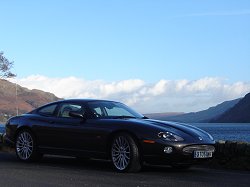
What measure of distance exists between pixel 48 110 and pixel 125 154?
2.42 meters

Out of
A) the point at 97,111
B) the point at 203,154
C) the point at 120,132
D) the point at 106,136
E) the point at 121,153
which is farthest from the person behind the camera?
the point at 97,111

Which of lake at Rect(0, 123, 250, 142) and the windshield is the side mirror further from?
lake at Rect(0, 123, 250, 142)

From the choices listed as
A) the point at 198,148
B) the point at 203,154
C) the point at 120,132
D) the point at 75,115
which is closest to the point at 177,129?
the point at 198,148

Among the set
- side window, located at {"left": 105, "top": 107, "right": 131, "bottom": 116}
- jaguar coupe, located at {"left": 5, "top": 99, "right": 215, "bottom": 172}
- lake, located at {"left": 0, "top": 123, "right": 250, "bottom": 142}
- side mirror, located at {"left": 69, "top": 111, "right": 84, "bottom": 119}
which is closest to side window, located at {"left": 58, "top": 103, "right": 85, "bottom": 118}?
jaguar coupe, located at {"left": 5, "top": 99, "right": 215, "bottom": 172}

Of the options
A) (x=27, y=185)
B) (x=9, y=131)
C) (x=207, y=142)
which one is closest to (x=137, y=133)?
(x=207, y=142)

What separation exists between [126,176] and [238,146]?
8.53 feet

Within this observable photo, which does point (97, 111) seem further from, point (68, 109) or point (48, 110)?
point (48, 110)

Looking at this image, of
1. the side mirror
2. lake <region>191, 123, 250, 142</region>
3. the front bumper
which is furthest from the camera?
lake <region>191, 123, 250, 142</region>

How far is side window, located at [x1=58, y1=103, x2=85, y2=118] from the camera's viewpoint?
1012 centimetres

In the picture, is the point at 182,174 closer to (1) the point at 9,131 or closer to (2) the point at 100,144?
(2) the point at 100,144

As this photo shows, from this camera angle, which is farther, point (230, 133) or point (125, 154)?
point (230, 133)

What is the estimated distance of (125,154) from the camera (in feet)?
29.6

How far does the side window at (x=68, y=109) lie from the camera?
399 inches

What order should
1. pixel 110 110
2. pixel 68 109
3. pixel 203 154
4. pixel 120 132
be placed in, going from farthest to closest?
pixel 68 109, pixel 110 110, pixel 120 132, pixel 203 154
